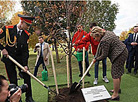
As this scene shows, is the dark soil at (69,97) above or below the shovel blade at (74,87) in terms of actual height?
below

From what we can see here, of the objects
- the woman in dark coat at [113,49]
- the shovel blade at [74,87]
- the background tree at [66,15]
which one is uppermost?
the background tree at [66,15]

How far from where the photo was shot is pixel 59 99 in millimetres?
3363

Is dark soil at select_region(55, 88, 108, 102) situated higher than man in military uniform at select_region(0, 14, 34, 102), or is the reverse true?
man in military uniform at select_region(0, 14, 34, 102)

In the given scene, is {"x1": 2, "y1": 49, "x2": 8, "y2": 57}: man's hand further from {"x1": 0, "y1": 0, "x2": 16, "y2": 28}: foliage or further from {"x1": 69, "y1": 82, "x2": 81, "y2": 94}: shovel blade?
{"x1": 0, "y1": 0, "x2": 16, "y2": 28}: foliage

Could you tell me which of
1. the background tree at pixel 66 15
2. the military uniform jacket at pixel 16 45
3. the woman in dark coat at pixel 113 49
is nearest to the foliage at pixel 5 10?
the background tree at pixel 66 15

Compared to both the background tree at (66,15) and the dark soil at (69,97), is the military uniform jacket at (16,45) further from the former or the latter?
the dark soil at (69,97)

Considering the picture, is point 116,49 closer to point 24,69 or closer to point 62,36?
point 62,36

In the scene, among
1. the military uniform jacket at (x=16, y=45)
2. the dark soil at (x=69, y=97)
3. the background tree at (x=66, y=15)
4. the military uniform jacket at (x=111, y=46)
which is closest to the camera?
the military uniform jacket at (x=16, y=45)

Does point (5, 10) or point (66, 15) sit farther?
point (5, 10)

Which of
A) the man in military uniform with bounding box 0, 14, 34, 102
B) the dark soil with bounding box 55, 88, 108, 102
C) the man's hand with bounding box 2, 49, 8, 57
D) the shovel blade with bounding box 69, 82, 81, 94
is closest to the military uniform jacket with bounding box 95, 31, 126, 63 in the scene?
the shovel blade with bounding box 69, 82, 81, 94

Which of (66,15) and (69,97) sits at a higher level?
(66,15)

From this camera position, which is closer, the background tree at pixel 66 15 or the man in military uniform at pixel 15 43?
the man in military uniform at pixel 15 43

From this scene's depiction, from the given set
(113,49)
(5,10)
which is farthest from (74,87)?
(5,10)

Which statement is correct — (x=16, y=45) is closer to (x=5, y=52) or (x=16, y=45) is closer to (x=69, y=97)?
(x=5, y=52)
